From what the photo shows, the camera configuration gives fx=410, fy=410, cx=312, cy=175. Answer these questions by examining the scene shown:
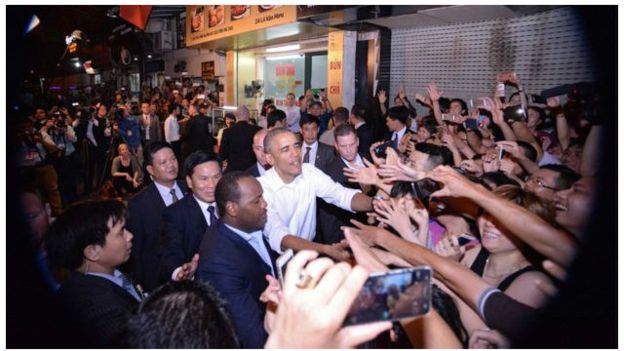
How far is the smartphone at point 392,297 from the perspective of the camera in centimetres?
98

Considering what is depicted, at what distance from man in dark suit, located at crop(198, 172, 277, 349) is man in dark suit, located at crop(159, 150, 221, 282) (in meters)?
0.34

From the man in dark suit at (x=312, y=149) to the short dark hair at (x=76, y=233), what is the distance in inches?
134

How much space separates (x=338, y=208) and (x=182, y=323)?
3.17 meters

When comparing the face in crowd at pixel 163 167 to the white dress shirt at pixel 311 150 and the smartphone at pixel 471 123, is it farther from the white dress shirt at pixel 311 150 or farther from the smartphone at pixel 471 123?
the smartphone at pixel 471 123

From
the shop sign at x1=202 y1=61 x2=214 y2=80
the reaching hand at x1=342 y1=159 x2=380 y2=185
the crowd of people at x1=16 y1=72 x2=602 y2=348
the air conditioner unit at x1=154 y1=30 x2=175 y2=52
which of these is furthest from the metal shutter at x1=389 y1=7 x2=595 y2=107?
the air conditioner unit at x1=154 y1=30 x2=175 y2=52

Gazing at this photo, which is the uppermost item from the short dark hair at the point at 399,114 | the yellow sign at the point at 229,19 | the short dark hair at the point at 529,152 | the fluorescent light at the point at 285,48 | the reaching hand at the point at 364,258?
the yellow sign at the point at 229,19

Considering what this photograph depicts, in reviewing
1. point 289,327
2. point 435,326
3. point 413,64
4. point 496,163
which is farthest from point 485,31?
point 289,327

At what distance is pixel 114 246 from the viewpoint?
2.11 meters

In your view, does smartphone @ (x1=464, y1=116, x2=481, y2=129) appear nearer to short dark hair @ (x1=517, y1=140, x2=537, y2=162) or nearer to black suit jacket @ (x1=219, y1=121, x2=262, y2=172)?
short dark hair @ (x1=517, y1=140, x2=537, y2=162)

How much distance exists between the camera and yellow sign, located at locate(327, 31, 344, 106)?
9078 millimetres

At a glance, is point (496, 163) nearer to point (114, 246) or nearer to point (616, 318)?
point (616, 318)

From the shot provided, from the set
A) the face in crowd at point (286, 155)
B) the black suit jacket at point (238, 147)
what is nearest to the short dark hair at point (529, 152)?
the face in crowd at point (286, 155)

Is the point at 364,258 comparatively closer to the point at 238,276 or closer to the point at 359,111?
the point at 238,276

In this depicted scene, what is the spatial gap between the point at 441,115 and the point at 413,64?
240cm
